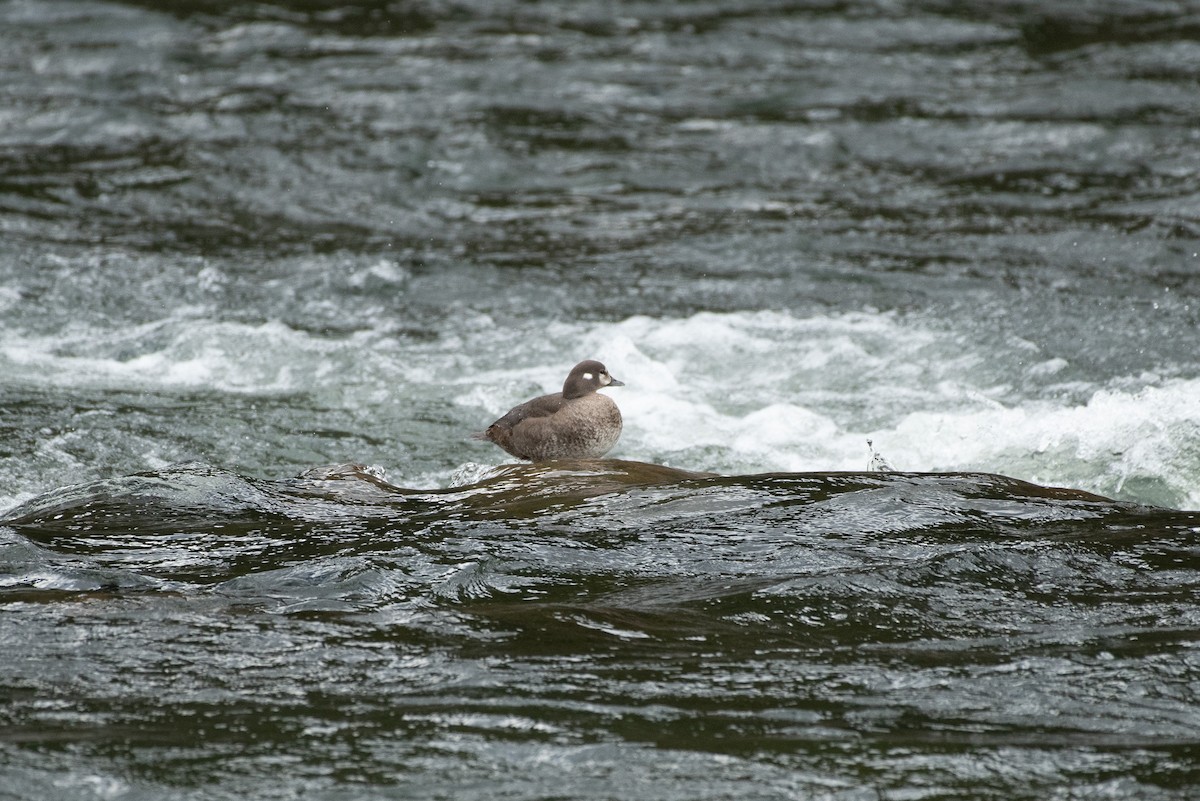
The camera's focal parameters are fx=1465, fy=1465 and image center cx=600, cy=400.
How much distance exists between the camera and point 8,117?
13.6m

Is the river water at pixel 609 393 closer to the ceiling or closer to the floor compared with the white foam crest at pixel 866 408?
closer to the ceiling

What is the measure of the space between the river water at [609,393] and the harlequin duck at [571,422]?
11.8 inches

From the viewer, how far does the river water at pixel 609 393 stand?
13.2 ft

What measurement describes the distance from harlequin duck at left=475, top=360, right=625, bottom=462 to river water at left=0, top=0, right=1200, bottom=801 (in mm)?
299

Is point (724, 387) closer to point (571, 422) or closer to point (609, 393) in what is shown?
point (609, 393)

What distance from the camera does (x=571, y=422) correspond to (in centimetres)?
707

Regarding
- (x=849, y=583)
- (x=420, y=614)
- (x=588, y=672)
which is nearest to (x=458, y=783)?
(x=588, y=672)

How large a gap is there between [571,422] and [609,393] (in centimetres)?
180

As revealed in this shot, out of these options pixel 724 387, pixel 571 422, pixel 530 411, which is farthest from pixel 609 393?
pixel 571 422

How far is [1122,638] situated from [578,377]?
3.32m

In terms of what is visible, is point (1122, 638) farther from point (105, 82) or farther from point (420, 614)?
point (105, 82)

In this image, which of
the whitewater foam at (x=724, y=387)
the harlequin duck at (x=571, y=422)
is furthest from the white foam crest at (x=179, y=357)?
the harlequin duck at (x=571, y=422)

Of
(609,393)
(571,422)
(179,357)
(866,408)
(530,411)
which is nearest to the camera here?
(571,422)

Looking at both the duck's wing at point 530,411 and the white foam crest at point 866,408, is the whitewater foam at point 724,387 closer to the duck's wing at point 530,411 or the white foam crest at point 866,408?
the white foam crest at point 866,408
